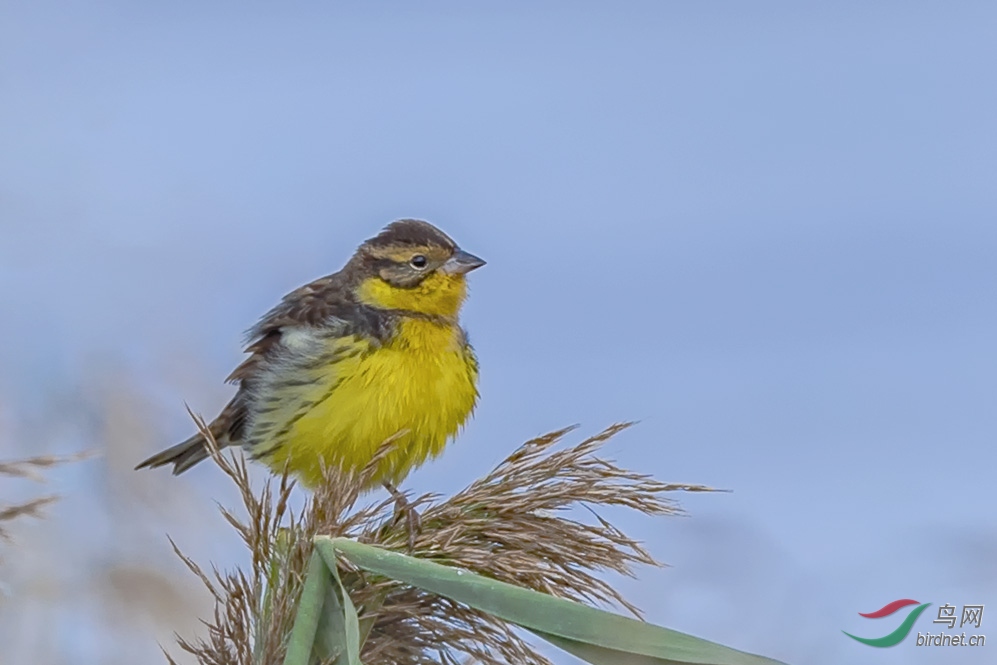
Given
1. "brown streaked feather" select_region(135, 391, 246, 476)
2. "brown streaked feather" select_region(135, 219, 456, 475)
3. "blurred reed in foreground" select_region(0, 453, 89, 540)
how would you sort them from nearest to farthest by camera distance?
"blurred reed in foreground" select_region(0, 453, 89, 540)
"brown streaked feather" select_region(135, 391, 246, 476)
"brown streaked feather" select_region(135, 219, 456, 475)

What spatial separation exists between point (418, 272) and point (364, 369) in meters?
0.44

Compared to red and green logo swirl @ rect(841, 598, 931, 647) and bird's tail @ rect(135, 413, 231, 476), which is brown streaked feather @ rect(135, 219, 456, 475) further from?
red and green logo swirl @ rect(841, 598, 931, 647)

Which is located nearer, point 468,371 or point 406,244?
point 468,371

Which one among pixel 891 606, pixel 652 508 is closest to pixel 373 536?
pixel 652 508

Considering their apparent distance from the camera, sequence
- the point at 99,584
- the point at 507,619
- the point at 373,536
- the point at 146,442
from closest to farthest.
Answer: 1. the point at 507,619
2. the point at 373,536
3. the point at 99,584
4. the point at 146,442

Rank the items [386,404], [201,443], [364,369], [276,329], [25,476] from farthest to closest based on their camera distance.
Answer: [276,329]
[201,443]
[364,369]
[386,404]
[25,476]

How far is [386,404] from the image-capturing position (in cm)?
351

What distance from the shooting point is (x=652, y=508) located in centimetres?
193

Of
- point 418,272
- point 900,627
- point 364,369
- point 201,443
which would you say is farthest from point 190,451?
point 900,627

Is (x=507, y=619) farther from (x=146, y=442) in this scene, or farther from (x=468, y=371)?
(x=468, y=371)

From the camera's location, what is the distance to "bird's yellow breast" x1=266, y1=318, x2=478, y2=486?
3.49 metres

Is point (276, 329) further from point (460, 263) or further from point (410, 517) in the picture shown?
point (410, 517)

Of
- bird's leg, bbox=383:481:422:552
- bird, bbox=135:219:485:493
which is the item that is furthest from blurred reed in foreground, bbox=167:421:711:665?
bird, bbox=135:219:485:493

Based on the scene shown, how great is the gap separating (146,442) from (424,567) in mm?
1819
